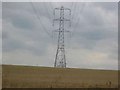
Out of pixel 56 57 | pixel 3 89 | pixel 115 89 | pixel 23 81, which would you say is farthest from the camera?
pixel 56 57

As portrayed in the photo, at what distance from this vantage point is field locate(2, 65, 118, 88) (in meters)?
25.8

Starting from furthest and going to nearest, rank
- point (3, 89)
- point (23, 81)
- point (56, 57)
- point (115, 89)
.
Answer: point (56, 57) → point (115, 89) → point (23, 81) → point (3, 89)

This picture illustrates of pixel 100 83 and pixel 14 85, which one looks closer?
pixel 14 85

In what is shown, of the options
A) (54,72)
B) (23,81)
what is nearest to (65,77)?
(54,72)

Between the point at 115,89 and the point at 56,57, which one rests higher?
the point at 56,57

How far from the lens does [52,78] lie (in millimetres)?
26984

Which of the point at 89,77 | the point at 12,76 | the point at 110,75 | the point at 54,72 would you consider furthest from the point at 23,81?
the point at 110,75

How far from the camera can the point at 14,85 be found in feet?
82.9

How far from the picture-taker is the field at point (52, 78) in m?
25.8

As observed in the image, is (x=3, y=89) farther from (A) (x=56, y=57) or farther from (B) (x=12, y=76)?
(A) (x=56, y=57)

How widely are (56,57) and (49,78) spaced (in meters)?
2.97

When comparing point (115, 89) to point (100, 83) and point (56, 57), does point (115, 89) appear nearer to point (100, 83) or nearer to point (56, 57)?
point (100, 83)

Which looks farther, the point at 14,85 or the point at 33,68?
the point at 33,68

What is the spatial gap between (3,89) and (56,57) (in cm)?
612
